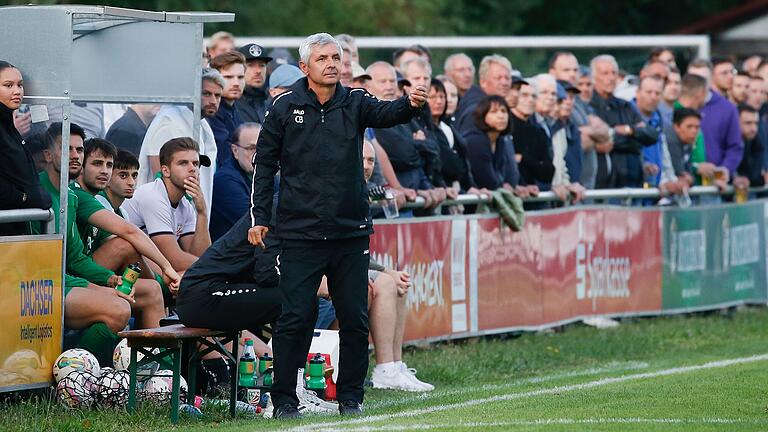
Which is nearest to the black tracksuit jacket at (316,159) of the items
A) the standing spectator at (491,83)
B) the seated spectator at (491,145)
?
the seated spectator at (491,145)

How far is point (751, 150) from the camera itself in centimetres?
2020

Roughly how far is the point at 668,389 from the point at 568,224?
546 centimetres

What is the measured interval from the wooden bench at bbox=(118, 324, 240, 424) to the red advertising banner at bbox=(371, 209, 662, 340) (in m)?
3.43

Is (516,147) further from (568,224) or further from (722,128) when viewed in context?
(722,128)

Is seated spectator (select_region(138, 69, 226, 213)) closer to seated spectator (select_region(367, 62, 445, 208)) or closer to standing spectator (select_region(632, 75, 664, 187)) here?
seated spectator (select_region(367, 62, 445, 208))

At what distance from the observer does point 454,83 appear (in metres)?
17.0

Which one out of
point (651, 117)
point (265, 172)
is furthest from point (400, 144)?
point (651, 117)

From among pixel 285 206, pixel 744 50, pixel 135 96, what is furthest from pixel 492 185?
pixel 744 50

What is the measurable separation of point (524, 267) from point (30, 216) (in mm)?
6617

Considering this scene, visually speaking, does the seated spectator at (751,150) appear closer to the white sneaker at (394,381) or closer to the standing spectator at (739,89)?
the standing spectator at (739,89)

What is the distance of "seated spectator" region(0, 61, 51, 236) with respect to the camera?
33.4ft

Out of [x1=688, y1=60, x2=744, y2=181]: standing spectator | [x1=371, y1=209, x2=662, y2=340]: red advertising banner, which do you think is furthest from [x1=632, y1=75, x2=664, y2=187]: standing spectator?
[x1=688, y1=60, x2=744, y2=181]: standing spectator

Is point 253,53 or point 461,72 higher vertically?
point 461,72

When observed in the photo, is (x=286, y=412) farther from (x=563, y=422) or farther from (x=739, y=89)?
(x=739, y=89)
